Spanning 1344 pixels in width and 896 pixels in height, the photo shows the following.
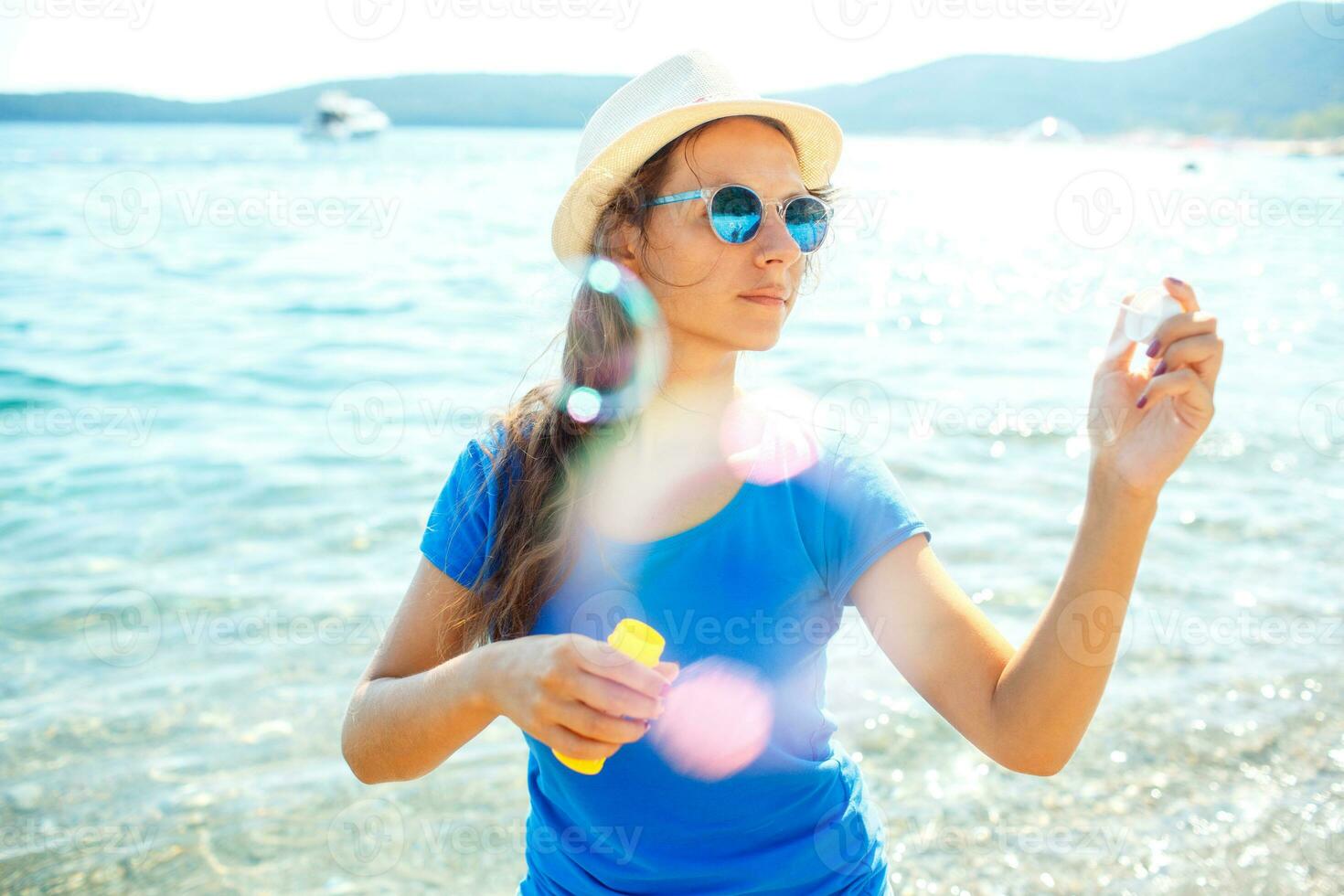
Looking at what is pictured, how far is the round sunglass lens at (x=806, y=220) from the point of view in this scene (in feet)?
7.23

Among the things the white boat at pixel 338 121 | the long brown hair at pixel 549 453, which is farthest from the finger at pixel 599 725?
the white boat at pixel 338 121

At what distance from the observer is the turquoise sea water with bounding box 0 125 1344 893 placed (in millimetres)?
4043

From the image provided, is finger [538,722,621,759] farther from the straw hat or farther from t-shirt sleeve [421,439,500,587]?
the straw hat

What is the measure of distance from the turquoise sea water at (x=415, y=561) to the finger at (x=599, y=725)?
1.22 m

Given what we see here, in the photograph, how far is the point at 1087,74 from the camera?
4806cm

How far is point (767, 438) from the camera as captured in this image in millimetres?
2176

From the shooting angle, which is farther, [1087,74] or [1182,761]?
[1087,74]

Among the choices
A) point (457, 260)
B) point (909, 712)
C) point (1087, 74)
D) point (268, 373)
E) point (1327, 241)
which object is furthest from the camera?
point (1087, 74)

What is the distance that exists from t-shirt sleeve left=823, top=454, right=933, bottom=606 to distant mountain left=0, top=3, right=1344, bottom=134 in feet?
87.6

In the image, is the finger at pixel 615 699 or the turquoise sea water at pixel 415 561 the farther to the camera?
the turquoise sea water at pixel 415 561

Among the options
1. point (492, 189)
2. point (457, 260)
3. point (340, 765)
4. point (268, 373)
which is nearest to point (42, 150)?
point (492, 189)

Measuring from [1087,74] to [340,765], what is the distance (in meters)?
51.7

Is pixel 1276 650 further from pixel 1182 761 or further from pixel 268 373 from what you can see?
pixel 268 373

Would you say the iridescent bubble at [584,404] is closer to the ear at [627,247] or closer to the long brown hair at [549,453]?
the long brown hair at [549,453]
